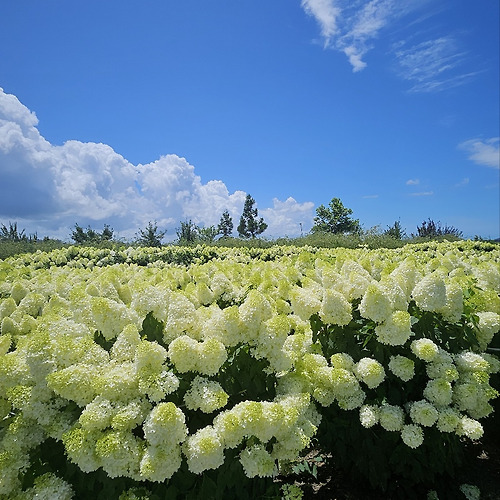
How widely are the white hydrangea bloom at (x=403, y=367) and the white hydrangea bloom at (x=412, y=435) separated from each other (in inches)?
14.3

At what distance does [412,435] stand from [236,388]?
4.38 ft

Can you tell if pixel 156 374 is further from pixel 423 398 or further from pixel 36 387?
pixel 423 398

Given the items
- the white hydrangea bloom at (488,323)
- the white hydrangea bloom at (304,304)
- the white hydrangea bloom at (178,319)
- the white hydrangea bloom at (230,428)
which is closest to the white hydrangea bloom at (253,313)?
the white hydrangea bloom at (178,319)

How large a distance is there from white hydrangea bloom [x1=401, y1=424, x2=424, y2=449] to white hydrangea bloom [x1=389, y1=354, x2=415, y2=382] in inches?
14.3

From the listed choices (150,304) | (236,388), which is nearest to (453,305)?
(236,388)

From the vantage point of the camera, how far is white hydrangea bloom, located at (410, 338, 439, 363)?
283 centimetres

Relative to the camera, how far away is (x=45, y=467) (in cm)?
244

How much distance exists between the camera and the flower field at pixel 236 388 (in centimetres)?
217

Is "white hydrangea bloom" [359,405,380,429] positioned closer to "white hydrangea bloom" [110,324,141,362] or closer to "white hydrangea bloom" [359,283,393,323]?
"white hydrangea bloom" [359,283,393,323]

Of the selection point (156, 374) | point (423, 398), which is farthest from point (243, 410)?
point (423, 398)

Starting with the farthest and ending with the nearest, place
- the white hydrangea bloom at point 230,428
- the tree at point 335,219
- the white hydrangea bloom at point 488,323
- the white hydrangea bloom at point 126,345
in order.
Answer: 1. the tree at point 335,219
2. the white hydrangea bloom at point 488,323
3. the white hydrangea bloom at point 126,345
4. the white hydrangea bloom at point 230,428

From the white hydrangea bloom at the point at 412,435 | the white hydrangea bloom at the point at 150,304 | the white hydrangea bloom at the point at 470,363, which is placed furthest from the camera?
the white hydrangea bloom at the point at 470,363

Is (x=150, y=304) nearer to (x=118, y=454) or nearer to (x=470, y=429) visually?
(x=118, y=454)

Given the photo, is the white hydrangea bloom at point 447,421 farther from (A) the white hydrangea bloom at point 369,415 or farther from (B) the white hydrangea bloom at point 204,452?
(B) the white hydrangea bloom at point 204,452
